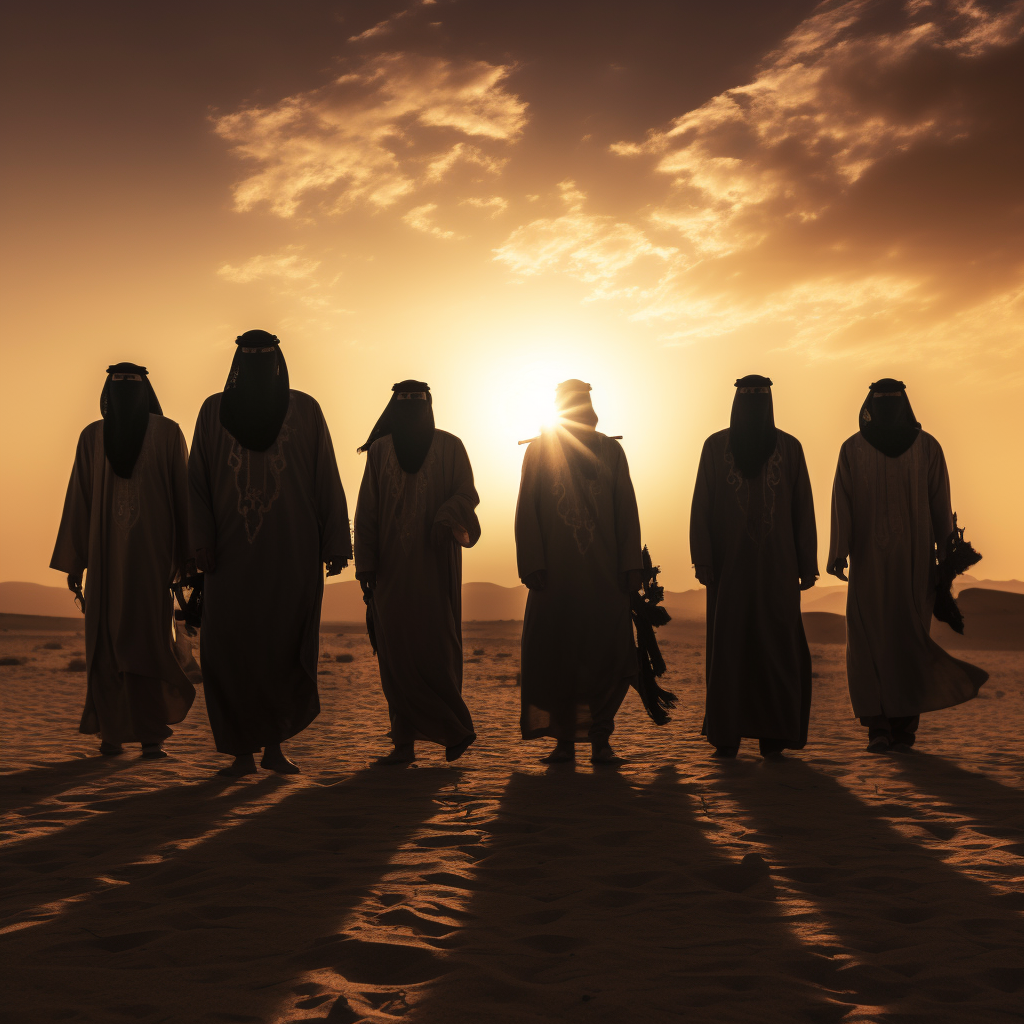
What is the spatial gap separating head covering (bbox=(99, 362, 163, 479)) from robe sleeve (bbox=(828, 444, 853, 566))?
4.75 m

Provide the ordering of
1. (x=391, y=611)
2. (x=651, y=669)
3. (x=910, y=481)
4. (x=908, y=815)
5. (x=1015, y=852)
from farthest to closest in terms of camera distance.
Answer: (x=910, y=481) → (x=651, y=669) → (x=391, y=611) → (x=908, y=815) → (x=1015, y=852)

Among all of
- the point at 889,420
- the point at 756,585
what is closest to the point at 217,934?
the point at 756,585

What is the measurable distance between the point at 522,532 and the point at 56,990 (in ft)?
13.9

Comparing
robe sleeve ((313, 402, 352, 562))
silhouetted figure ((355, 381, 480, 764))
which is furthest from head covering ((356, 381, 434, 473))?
robe sleeve ((313, 402, 352, 562))

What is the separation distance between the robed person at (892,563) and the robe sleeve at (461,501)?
2589 millimetres

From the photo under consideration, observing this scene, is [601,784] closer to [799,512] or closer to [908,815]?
[908,815]

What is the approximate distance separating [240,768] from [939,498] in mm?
5066

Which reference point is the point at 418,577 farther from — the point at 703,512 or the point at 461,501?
the point at 703,512

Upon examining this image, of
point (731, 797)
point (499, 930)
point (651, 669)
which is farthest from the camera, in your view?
point (651, 669)

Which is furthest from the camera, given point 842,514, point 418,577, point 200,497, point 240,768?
point 842,514

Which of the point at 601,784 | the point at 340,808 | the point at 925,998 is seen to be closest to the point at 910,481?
the point at 601,784

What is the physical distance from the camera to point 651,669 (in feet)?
21.2

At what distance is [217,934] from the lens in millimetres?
2658

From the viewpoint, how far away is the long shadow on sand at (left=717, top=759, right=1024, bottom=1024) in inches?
89.4
